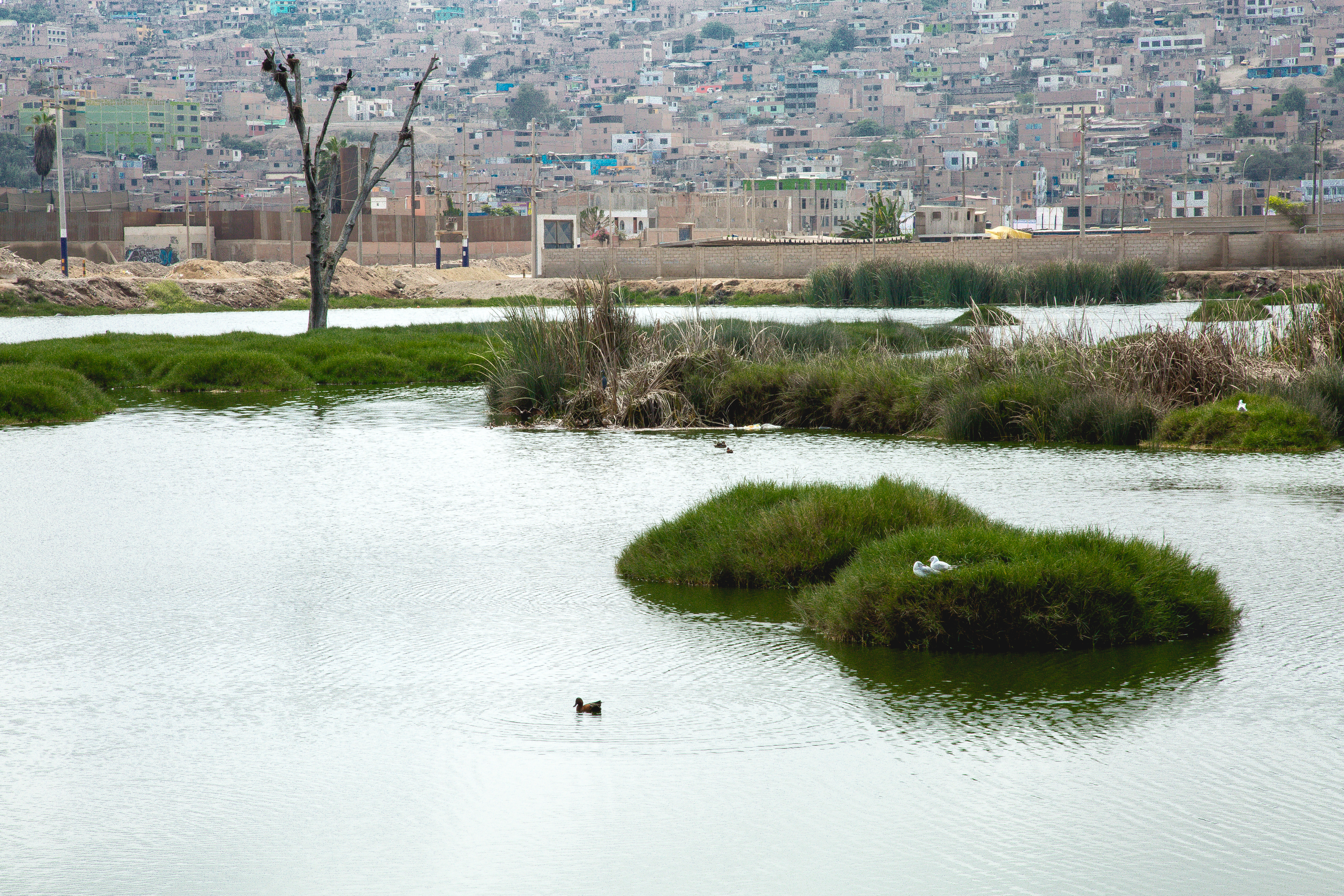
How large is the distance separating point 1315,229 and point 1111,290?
3609cm

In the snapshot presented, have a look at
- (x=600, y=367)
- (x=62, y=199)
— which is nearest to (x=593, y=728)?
(x=600, y=367)

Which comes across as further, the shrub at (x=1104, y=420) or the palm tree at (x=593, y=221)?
the palm tree at (x=593, y=221)

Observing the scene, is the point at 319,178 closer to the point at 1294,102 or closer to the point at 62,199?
the point at 62,199

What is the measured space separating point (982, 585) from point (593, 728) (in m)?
2.08

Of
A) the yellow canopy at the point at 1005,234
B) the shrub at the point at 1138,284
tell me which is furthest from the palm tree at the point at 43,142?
the shrub at the point at 1138,284

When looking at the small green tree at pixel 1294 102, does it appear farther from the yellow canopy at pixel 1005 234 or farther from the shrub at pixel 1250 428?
the shrub at pixel 1250 428

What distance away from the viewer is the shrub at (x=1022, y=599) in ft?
23.6

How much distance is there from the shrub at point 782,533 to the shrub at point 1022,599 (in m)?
0.94

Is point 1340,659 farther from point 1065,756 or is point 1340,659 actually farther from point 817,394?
point 817,394

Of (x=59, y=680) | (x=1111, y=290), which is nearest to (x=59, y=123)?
(x=1111, y=290)

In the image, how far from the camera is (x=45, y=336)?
35.2 m

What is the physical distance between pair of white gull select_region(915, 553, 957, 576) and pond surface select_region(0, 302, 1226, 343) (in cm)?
1931

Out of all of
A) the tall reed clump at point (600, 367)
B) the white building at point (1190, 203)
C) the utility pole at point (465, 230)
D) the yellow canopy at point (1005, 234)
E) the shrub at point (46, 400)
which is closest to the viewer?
the tall reed clump at point (600, 367)

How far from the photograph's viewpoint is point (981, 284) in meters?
43.4
